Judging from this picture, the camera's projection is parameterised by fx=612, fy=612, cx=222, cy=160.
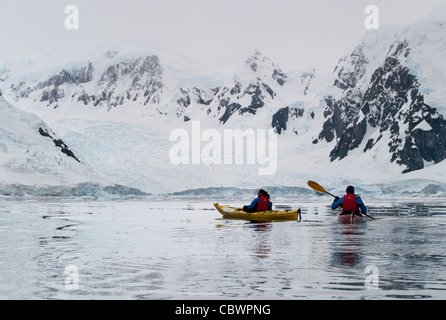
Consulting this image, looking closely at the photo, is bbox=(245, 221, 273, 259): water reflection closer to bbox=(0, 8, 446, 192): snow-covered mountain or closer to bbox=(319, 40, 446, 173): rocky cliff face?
bbox=(0, 8, 446, 192): snow-covered mountain

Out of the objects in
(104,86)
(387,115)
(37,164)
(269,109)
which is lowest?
(37,164)

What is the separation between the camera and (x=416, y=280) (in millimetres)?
7918

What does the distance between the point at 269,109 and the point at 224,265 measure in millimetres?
135199

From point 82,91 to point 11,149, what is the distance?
335 feet

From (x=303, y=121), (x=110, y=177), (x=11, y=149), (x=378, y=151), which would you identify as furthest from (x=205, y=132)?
(x=11, y=149)

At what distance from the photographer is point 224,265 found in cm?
967

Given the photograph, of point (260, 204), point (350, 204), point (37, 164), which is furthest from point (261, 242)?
point (37, 164)

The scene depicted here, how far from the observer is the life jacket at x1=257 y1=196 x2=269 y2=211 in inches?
864

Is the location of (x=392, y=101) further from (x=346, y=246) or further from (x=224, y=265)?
(x=224, y=265)

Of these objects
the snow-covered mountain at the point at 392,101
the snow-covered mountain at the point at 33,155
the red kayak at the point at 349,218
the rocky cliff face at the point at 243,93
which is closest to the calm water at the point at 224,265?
the red kayak at the point at 349,218

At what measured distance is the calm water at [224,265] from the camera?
23.7ft

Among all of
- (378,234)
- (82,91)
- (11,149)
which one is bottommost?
(378,234)
